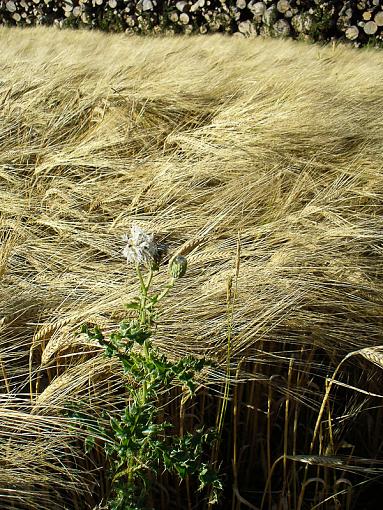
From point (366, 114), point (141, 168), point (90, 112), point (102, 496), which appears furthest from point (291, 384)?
point (90, 112)

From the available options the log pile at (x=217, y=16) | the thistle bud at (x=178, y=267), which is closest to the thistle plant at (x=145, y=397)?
the thistle bud at (x=178, y=267)

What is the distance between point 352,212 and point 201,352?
51 centimetres

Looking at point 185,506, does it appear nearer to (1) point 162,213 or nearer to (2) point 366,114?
(1) point 162,213

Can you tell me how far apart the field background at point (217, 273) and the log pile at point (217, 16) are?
2.58 m

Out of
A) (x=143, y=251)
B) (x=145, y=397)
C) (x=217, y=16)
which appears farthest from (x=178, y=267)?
(x=217, y=16)

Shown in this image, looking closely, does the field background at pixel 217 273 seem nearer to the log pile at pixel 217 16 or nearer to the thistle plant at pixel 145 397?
the thistle plant at pixel 145 397

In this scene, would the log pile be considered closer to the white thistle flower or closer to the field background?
the field background

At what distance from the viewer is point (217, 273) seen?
1.12 meters

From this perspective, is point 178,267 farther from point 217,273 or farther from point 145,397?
point 217,273

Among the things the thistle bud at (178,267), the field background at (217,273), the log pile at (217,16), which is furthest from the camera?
the log pile at (217,16)

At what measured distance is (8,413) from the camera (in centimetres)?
90

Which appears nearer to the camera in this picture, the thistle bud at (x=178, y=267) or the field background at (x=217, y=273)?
the thistle bud at (x=178, y=267)

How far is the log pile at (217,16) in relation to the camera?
4.51 meters

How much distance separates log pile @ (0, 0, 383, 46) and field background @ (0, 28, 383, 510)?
258 cm
